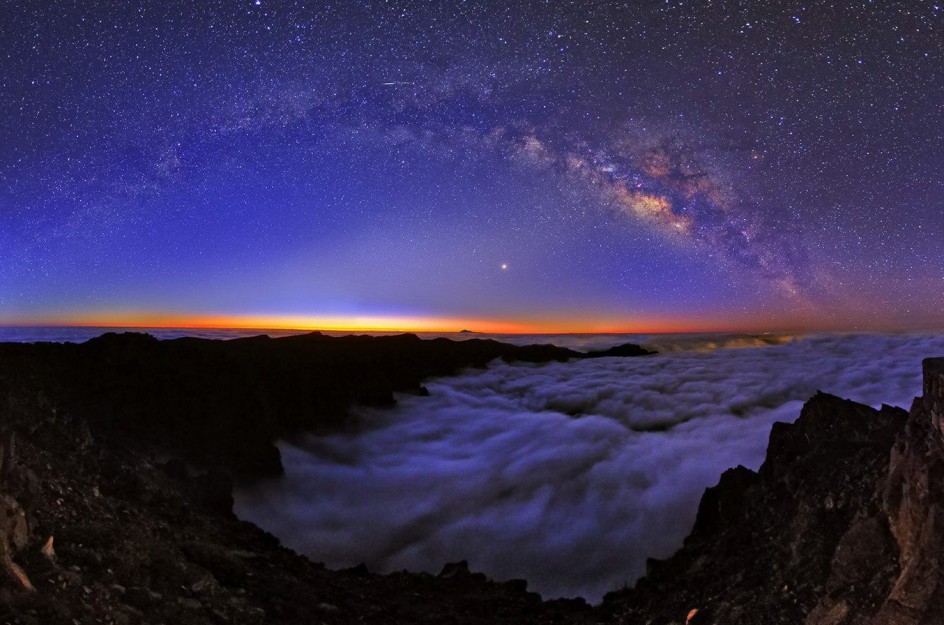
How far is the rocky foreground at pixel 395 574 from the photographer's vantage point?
2881 millimetres

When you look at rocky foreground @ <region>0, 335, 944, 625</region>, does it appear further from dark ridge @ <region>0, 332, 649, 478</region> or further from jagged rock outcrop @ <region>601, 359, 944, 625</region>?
dark ridge @ <region>0, 332, 649, 478</region>

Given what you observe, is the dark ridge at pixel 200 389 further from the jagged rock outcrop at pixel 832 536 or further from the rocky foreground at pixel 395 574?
the jagged rock outcrop at pixel 832 536

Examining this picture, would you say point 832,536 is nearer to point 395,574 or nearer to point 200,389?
point 395,574

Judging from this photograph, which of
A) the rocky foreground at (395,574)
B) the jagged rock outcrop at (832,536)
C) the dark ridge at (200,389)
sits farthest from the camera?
the dark ridge at (200,389)

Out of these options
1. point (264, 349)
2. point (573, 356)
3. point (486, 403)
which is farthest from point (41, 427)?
point (573, 356)

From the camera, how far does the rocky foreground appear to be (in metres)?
2.88

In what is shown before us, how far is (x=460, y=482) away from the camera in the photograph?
40.5 ft

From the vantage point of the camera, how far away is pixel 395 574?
746 centimetres

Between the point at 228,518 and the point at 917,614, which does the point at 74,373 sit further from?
the point at 917,614

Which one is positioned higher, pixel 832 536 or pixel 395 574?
pixel 832 536

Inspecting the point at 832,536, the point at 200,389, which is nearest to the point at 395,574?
the point at 832,536

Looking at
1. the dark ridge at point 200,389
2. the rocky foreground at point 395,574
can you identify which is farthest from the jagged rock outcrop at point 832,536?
the dark ridge at point 200,389

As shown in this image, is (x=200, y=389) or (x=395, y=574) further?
(x=200, y=389)

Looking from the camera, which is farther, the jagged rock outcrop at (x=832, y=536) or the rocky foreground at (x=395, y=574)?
the rocky foreground at (x=395, y=574)
